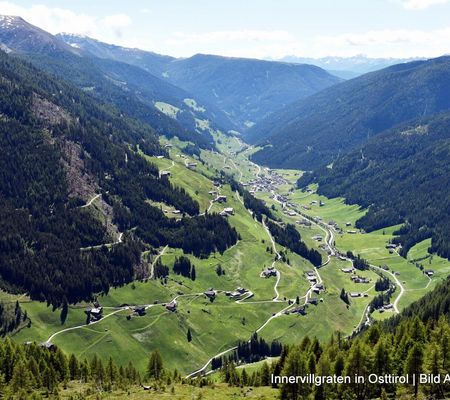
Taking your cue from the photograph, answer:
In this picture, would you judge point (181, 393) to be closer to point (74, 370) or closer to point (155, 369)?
point (155, 369)

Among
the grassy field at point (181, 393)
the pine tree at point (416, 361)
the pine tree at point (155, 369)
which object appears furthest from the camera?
the pine tree at point (155, 369)

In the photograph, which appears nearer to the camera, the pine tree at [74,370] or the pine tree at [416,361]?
the pine tree at [416,361]

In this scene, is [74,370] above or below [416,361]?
below

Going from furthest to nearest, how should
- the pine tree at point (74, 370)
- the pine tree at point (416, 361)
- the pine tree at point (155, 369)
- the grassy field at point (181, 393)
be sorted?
the pine tree at point (155, 369) < the pine tree at point (74, 370) < the grassy field at point (181, 393) < the pine tree at point (416, 361)

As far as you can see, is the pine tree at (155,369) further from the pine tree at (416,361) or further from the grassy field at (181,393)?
the pine tree at (416,361)

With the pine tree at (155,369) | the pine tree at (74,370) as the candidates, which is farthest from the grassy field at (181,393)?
the pine tree at (155,369)

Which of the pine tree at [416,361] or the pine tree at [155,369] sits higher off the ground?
the pine tree at [416,361]

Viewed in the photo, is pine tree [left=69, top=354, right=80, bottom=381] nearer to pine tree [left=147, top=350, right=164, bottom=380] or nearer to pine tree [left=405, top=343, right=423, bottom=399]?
pine tree [left=147, top=350, right=164, bottom=380]

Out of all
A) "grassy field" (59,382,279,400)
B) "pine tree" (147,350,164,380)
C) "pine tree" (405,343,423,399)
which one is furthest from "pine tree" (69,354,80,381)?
"pine tree" (405,343,423,399)

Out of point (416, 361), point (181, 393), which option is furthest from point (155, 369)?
point (416, 361)

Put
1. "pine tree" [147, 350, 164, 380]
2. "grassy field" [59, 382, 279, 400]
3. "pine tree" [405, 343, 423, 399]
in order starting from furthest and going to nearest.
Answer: "pine tree" [147, 350, 164, 380], "grassy field" [59, 382, 279, 400], "pine tree" [405, 343, 423, 399]

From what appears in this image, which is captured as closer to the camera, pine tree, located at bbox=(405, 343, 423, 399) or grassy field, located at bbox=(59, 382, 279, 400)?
pine tree, located at bbox=(405, 343, 423, 399)

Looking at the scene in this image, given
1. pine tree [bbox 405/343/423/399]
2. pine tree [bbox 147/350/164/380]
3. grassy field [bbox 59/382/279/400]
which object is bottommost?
pine tree [bbox 147/350/164/380]
